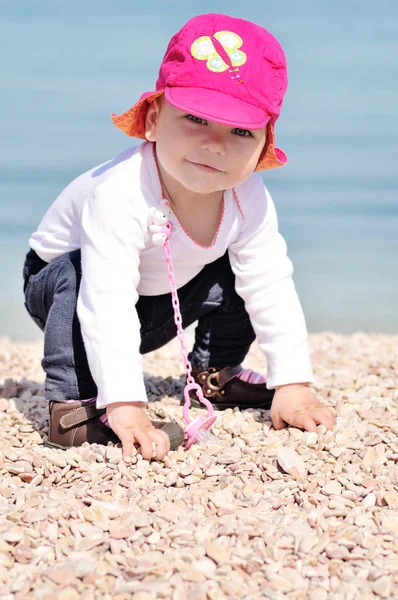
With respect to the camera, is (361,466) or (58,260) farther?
(58,260)

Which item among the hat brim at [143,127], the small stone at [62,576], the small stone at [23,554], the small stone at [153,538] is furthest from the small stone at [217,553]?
the hat brim at [143,127]

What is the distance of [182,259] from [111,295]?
408 mm

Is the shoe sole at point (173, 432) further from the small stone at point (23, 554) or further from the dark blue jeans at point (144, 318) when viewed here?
the small stone at point (23, 554)

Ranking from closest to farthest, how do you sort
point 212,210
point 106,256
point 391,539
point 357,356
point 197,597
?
point 197,597 → point 391,539 → point 106,256 → point 212,210 → point 357,356

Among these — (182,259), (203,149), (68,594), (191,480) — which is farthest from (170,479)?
(203,149)

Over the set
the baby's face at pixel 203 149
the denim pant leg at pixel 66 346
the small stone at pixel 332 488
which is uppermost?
the baby's face at pixel 203 149

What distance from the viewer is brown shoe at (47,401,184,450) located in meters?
3.07

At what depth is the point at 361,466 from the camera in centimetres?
283

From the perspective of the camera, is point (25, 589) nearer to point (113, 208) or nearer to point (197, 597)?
point (197, 597)

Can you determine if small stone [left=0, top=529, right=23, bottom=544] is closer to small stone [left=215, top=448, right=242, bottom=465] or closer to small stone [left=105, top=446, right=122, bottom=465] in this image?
small stone [left=105, top=446, right=122, bottom=465]

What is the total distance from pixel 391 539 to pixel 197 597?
618mm

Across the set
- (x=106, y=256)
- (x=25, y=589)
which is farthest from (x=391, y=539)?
(x=106, y=256)

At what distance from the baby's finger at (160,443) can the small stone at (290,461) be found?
376 millimetres

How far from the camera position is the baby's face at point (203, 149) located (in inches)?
111
